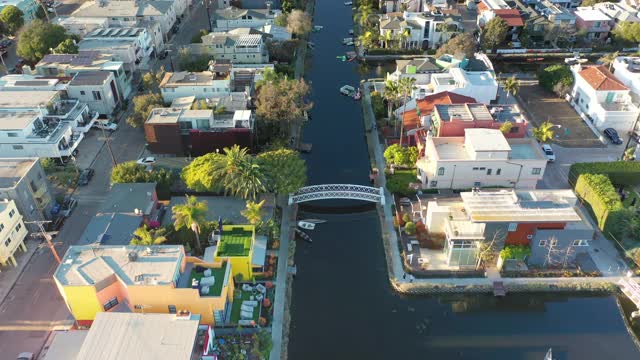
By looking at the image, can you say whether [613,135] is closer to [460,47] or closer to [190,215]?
[460,47]

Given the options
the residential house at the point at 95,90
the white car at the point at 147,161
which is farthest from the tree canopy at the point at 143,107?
the white car at the point at 147,161

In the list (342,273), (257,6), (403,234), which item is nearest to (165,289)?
(342,273)

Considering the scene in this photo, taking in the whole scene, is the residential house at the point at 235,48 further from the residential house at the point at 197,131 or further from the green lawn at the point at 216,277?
the green lawn at the point at 216,277

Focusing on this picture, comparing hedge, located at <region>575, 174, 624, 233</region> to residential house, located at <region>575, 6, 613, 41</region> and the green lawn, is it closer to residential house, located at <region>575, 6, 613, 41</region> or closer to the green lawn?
the green lawn

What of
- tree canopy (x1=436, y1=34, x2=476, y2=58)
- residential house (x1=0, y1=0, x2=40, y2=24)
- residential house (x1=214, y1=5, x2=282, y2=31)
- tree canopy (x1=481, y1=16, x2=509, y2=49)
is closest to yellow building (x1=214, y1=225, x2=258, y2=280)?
tree canopy (x1=436, y1=34, x2=476, y2=58)

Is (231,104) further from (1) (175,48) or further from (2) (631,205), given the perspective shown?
(2) (631,205)

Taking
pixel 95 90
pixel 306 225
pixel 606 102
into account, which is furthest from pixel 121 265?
pixel 606 102

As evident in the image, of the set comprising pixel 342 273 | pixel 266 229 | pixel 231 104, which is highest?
pixel 231 104
